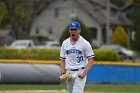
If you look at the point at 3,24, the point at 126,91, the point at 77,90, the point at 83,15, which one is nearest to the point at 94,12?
the point at 83,15

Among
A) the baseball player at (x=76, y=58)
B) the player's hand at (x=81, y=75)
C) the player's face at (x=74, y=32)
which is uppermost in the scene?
the player's face at (x=74, y=32)

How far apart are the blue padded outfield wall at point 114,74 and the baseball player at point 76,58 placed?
14.3 m

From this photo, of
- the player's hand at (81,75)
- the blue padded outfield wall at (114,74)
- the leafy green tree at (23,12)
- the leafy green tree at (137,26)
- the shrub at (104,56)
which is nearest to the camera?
the player's hand at (81,75)

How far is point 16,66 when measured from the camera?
21.5m

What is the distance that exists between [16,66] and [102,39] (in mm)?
52963

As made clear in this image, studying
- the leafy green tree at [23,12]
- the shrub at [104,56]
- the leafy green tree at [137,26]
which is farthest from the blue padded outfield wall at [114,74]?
the leafy green tree at [137,26]

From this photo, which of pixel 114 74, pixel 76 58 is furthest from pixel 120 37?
pixel 76 58

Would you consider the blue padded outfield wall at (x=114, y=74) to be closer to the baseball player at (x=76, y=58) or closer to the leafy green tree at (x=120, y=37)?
the baseball player at (x=76, y=58)

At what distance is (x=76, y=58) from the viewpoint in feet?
32.8

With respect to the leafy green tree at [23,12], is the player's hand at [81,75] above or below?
above

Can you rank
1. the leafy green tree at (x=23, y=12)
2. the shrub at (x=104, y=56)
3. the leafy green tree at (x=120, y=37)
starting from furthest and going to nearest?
the leafy green tree at (x=120, y=37) → the leafy green tree at (x=23, y=12) → the shrub at (x=104, y=56)

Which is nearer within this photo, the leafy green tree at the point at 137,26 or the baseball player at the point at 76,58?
the baseball player at the point at 76,58

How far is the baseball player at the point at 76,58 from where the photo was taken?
32.4 feet

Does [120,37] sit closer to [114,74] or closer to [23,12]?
[23,12]
